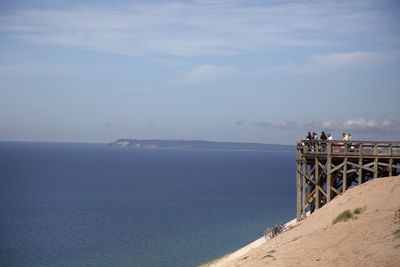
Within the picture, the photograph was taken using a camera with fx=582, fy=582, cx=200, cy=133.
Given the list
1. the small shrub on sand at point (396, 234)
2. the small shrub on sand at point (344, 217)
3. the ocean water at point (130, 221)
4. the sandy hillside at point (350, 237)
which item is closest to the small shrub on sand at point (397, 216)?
the sandy hillside at point (350, 237)

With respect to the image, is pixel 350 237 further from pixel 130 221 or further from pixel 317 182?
pixel 130 221

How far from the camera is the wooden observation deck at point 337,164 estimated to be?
29.1 m

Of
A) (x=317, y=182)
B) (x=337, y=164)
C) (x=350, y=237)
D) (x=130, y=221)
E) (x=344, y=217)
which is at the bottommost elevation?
(x=130, y=221)

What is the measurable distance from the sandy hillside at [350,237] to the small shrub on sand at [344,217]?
7.2 inches

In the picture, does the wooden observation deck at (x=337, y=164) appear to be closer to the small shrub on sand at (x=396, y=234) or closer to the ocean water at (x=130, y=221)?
the small shrub on sand at (x=396, y=234)

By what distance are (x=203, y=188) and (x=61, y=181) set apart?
32042 millimetres

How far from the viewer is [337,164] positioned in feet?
101

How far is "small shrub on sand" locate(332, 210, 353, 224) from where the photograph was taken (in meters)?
23.5

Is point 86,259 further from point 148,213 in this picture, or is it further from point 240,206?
point 240,206

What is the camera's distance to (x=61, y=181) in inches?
4798

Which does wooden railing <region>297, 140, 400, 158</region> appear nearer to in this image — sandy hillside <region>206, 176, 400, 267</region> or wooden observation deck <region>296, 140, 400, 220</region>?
wooden observation deck <region>296, 140, 400, 220</region>

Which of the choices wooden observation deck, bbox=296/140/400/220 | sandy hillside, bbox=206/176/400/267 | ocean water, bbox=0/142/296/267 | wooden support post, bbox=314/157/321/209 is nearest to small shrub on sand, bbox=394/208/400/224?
sandy hillside, bbox=206/176/400/267

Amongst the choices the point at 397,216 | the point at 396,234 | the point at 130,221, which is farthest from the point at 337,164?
the point at 130,221

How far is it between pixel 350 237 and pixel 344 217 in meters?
2.92
